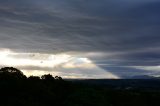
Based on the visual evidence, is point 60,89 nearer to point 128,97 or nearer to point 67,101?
point 67,101

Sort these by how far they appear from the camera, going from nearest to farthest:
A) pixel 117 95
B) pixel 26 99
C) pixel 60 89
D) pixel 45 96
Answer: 1. pixel 26 99
2. pixel 45 96
3. pixel 60 89
4. pixel 117 95

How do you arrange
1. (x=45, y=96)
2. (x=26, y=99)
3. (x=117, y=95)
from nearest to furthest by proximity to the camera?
(x=26, y=99) < (x=45, y=96) < (x=117, y=95)

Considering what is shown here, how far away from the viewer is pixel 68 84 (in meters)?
59.9

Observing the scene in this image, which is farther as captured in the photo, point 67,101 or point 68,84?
point 68,84

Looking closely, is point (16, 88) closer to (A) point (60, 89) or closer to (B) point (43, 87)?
(B) point (43, 87)

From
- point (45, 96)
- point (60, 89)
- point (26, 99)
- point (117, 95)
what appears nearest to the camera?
point (26, 99)

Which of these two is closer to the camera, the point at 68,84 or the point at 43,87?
the point at 43,87

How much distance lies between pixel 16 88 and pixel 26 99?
3.28 m

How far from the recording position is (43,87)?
53688mm

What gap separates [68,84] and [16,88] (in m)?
11.5

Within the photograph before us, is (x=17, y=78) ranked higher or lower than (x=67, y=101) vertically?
higher

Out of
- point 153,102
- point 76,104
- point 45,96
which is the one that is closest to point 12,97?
point 45,96

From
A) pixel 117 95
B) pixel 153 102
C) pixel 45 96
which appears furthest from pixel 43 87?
pixel 153 102

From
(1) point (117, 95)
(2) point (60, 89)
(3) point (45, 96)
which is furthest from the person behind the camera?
(1) point (117, 95)
